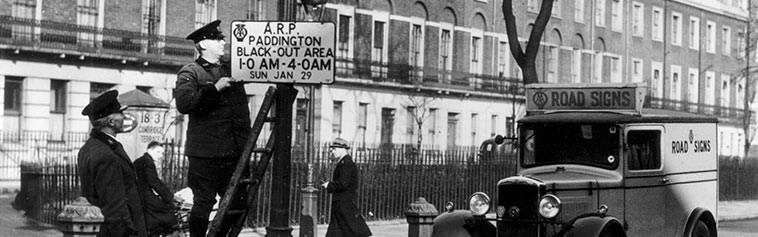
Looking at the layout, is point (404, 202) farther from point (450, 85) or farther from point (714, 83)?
point (714, 83)

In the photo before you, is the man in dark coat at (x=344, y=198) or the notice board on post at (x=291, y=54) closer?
the notice board on post at (x=291, y=54)

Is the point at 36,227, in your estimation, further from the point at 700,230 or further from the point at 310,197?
the point at 700,230

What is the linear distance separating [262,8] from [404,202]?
18.4 m

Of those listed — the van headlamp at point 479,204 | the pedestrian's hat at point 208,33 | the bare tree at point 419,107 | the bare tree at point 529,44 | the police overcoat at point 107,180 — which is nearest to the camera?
the police overcoat at point 107,180

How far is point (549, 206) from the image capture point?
12.9m

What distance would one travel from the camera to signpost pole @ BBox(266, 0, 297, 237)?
9.94 m

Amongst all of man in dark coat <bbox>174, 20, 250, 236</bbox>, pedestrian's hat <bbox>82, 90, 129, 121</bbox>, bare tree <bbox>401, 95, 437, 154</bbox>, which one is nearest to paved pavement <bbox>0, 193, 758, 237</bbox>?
man in dark coat <bbox>174, 20, 250, 236</bbox>

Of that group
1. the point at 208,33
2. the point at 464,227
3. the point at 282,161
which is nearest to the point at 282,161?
the point at 282,161

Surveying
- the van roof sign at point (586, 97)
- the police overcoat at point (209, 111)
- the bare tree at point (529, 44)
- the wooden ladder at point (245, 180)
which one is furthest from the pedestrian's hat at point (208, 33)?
the bare tree at point (529, 44)

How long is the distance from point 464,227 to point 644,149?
2541mm

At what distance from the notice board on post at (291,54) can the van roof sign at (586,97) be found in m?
5.75

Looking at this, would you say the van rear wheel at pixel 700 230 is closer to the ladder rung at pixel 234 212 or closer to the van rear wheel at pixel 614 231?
the van rear wheel at pixel 614 231

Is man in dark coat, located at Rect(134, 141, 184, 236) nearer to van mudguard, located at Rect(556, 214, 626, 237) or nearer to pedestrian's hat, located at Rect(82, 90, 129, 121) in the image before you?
van mudguard, located at Rect(556, 214, 626, 237)

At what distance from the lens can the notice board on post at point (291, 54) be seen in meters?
9.96
